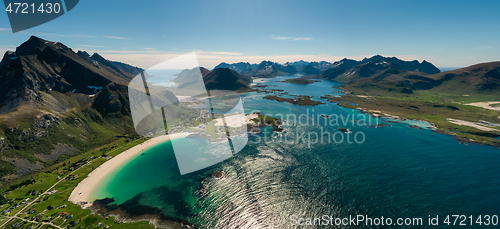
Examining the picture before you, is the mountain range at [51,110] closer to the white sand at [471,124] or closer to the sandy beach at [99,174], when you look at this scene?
the sandy beach at [99,174]

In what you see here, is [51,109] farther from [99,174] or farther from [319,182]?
[319,182]

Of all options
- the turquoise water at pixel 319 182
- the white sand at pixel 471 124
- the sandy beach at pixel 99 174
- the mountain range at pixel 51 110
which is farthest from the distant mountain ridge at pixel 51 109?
the white sand at pixel 471 124

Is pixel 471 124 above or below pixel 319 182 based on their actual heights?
above

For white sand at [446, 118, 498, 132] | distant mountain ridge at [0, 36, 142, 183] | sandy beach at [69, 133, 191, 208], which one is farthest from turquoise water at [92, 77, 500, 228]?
white sand at [446, 118, 498, 132]

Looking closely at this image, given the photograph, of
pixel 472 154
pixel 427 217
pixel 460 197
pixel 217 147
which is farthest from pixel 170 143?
pixel 472 154

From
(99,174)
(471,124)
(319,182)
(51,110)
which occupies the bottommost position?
(319,182)

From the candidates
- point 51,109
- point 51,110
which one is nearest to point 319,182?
point 51,110

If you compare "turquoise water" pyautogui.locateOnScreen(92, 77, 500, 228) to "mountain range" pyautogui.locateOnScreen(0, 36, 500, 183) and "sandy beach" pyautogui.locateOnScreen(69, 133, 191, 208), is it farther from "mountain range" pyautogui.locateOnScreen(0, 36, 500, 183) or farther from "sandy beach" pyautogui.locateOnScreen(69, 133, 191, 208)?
"mountain range" pyautogui.locateOnScreen(0, 36, 500, 183)
